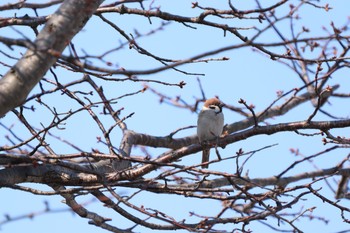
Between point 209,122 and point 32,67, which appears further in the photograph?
Answer: point 209,122

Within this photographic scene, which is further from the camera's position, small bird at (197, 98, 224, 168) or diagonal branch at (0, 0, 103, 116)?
small bird at (197, 98, 224, 168)

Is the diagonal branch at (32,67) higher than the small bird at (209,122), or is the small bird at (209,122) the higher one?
the small bird at (209,122)

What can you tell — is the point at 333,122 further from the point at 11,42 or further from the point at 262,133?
the point at 11,42

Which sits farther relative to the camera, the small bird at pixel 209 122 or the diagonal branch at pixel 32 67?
the small bird at pixel 209 122

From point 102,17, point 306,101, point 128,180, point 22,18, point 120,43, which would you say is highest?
point 306,101

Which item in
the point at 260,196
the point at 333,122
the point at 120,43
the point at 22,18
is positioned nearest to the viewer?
the point at 120,43

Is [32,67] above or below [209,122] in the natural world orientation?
below

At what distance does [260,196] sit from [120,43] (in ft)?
4.37

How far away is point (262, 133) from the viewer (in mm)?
3234

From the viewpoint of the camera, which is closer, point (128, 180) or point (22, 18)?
point (128, 180)

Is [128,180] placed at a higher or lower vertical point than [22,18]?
lower

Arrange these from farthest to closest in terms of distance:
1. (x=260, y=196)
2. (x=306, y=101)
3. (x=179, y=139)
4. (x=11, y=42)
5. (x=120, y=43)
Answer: (x=306, y=101) < (x=179, y=139) < (x=260, y=196) < (x=120, y=43) < (x=11, y=42)

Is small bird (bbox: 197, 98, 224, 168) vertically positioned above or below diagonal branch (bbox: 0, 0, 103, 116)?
above

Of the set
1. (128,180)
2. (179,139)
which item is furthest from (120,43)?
(179,139)
